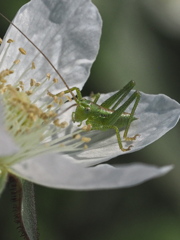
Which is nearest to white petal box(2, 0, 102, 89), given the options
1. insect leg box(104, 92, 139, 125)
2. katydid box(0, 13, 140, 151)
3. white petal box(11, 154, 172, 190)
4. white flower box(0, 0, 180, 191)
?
white flower box(0, 0, 180, 191)

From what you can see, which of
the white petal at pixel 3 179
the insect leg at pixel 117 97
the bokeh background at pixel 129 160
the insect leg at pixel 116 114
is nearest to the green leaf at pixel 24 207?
the white petal at pixel 3 179

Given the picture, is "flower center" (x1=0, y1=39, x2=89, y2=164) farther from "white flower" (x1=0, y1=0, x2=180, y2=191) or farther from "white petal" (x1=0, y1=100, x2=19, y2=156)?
"white petal" (x1=0, y1=100, x2=19, y2=156)

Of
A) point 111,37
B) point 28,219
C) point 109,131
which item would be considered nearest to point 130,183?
point 28,219

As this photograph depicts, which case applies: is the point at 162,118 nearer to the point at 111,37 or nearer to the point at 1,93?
the point at 1,93

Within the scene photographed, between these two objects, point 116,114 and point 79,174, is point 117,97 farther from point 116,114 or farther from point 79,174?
point 79,174

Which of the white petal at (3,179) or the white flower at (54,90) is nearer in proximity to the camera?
the white petal at (3,179)

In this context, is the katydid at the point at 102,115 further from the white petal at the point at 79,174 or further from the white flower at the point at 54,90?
the white petal at the point at 79,174
